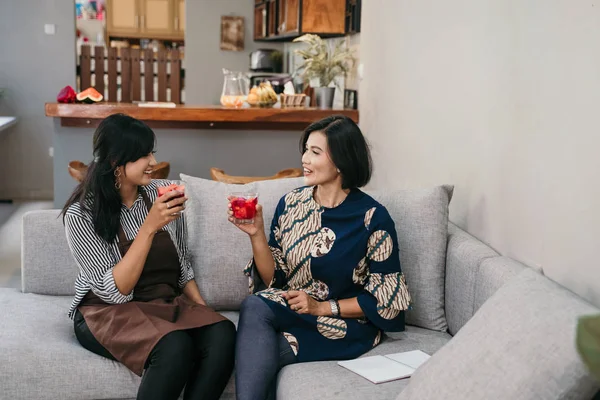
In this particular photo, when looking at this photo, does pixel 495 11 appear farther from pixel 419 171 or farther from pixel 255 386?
pixel 255 386

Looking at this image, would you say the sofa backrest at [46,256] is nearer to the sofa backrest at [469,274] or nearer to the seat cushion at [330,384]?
the seat cushion at [330,384]

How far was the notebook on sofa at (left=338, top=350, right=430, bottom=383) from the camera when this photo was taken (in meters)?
2.17

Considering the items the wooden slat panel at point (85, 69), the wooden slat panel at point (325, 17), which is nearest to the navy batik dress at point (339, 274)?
the wooden slat panel at point (325, 17)

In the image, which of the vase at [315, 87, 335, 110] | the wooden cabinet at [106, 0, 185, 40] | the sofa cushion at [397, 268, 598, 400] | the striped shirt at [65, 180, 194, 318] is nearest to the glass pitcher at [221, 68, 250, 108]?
the vase at [315, 87, 335, 110]

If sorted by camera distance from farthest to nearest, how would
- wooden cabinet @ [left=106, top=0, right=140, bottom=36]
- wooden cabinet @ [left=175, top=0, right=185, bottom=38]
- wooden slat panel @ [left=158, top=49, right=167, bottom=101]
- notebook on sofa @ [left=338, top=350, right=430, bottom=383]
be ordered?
wooden cabinet @ [left=175, top=0, right=185, bottom=38], wooden cabinet @ [left=106, top=0, right=140, bottom=36], wooden slat panel @ [left=158, top=49, right=167, bottom=101], notebook on sofa @ [left=338, top=350, right=430, bottom=383]

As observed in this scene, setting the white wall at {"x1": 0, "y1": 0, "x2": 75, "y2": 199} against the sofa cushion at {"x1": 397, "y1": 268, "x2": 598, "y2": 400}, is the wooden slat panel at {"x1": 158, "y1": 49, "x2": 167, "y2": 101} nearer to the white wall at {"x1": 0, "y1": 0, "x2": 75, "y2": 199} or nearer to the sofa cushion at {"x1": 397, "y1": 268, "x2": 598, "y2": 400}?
the white wall at {"x1": 0, "y1": 0, "x2": 75, "y2": 199}

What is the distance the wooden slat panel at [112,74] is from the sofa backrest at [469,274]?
570 centimetres

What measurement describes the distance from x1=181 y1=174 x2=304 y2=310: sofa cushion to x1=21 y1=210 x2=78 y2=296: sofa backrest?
0.48m

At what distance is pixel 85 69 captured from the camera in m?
7.60

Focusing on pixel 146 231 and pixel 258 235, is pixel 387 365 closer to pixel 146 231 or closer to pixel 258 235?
pixel 258 235

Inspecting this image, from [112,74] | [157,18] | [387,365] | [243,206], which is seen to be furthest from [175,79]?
[387,365]

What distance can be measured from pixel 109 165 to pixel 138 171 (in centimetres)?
9

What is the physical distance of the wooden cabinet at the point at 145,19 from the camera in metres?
8.78

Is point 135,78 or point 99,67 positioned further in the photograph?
point 135,78
